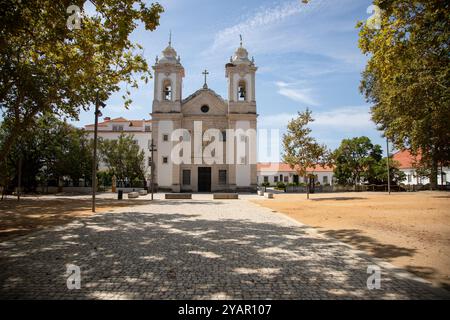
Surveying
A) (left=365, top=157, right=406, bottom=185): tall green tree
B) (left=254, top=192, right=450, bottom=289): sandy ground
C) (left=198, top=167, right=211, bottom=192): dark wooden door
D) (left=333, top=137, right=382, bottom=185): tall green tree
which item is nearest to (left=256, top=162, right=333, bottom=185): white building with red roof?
(left=333, top=137, right=382, bottom=185): tall green tree

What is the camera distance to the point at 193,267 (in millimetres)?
5523

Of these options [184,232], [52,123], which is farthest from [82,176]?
[184,232]

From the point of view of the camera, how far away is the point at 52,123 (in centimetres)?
3547

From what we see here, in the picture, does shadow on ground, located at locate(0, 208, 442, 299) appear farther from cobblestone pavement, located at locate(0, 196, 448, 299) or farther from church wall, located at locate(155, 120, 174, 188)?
Result: church wall, located at locate(155, 120, 174, 188)

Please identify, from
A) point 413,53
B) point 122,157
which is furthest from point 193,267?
point 122,157

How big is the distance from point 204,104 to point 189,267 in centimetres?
3888

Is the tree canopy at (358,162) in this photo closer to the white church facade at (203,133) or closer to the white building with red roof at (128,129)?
the white church facade at (203,133)

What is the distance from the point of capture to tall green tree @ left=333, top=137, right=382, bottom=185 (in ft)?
164

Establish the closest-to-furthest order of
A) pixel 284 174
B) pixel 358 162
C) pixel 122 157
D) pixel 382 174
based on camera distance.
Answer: pixel 122 157, pixel 382 174, pixel 358 162, pixel 284 174

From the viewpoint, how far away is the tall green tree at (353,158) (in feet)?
164

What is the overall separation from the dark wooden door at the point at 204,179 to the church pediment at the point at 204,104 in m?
8.87

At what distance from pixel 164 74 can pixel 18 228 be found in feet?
114

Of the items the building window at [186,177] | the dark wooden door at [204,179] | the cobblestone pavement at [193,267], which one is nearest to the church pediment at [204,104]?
the dark wooden door at [204,179]

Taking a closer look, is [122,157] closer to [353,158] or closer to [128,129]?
[128,129]
